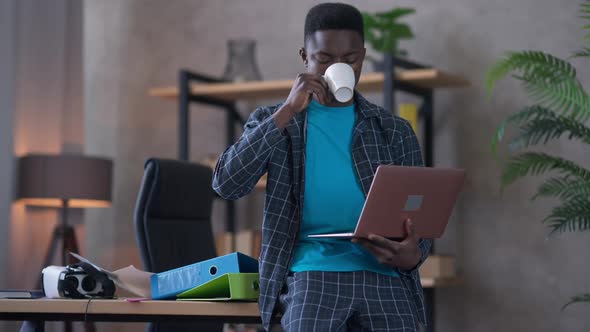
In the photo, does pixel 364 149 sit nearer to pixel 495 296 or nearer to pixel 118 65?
pixel 495 296

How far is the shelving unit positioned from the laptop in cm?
223

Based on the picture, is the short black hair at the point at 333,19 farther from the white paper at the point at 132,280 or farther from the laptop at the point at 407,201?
the white paper at the point at 132,280

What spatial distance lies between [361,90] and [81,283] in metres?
2.61

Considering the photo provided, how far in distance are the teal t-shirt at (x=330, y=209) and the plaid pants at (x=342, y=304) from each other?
2cm

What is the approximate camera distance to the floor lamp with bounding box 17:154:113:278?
14.1 feet

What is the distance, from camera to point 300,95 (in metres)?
1.87

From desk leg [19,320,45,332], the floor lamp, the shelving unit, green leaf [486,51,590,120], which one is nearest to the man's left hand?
desk leg [19,320,45,332]

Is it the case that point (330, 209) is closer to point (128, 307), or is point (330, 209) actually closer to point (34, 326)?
point (128, 307)

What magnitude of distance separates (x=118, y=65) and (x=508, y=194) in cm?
221

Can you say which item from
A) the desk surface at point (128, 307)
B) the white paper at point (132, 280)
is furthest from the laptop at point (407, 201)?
the white paper at point (132, 280)

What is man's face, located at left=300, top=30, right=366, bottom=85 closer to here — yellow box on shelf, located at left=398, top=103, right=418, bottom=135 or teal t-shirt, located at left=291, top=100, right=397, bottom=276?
teal t-shirt, located at left=291, top=100, right=397, bottom=276

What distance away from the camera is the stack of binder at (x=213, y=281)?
6.63 feet

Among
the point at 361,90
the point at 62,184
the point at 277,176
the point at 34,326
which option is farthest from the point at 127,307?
the point at 361,90

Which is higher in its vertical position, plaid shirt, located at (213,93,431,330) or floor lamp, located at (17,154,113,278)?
plaid shirt, located at (213,93,431,330)
